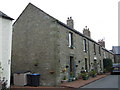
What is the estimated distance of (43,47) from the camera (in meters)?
15.8

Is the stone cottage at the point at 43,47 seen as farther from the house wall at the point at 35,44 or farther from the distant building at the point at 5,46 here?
the distant building at the point at 5,46

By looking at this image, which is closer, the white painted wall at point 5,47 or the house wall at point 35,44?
the white painted wall at point 5,47

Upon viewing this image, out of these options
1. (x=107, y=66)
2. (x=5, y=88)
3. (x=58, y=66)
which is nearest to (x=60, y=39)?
(x=58, y=66)

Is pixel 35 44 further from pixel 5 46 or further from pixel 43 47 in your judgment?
pixel 5 46

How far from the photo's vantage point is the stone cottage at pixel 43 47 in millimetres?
15266

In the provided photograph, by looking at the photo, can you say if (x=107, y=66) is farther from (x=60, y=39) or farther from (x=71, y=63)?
(x=60, y=39)

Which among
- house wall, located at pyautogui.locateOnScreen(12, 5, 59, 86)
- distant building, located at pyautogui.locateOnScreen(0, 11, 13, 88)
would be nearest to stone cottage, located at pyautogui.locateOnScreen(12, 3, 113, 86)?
house wall, located at pyautogui.locateOnScreen(12, 5, 59, 86)

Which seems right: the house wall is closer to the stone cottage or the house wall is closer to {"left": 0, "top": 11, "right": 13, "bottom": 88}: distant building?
the stone cottage

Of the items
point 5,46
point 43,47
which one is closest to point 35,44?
point 43,47

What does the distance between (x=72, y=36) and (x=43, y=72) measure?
5.51 metres

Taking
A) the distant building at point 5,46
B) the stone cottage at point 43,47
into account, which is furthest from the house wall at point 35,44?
the distant building at point 5,46

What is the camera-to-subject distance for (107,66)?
3375cm

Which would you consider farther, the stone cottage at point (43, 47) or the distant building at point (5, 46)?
the stone cottage at point (43, 47)

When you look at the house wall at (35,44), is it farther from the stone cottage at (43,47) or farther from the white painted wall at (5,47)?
the white painted wall at (5,47)
